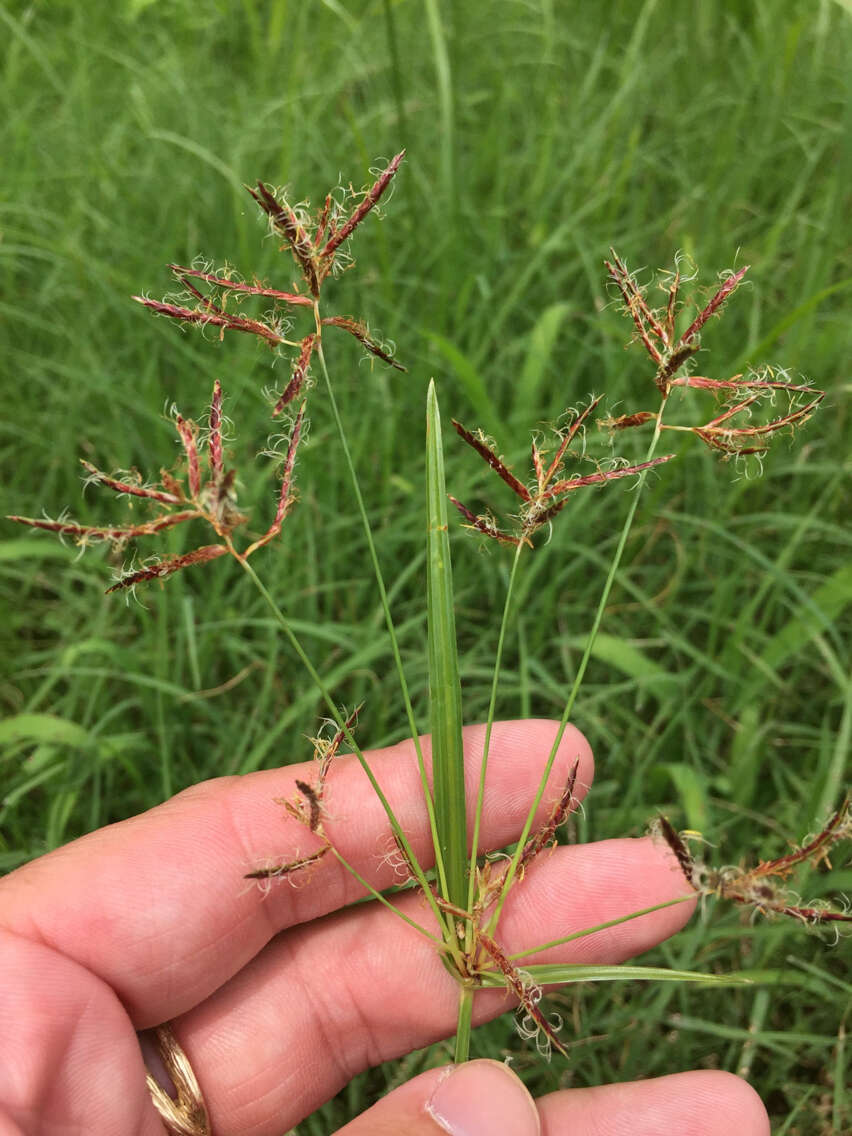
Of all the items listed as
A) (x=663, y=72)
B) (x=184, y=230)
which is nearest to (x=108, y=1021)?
(x=184, y=230)

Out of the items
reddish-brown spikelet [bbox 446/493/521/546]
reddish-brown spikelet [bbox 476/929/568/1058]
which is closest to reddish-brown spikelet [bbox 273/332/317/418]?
reddish-brown spikelet [bbox 446/493/521/546]

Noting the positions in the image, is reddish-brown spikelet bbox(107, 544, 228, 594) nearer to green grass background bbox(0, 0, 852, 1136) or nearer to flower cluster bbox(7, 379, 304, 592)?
flower cluster bbox(7, 379, 304, 592)

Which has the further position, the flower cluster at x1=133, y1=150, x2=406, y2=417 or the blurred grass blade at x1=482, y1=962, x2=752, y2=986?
the blurred grass blade at x1=482, y1=962, x2=752, y2=986

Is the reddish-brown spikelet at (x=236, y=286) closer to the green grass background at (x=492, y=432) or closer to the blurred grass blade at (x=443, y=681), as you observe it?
the blurred grass blade at (x=443, y=681)

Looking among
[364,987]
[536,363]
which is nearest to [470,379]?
[536,363]

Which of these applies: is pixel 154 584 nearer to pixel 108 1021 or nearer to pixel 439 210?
pixel 108 1021

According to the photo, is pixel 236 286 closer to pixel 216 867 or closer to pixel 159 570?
pixel 159 570
